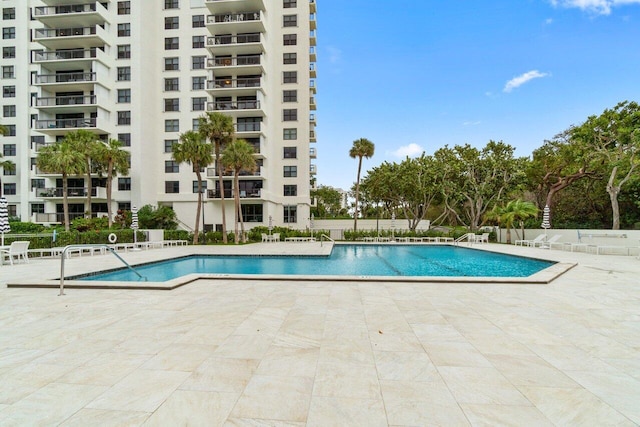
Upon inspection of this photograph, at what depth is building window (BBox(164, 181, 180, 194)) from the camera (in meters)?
29.0

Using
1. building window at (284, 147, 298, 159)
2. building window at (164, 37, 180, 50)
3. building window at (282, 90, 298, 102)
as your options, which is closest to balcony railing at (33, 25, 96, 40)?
building window at (164, 37, 180, 50)

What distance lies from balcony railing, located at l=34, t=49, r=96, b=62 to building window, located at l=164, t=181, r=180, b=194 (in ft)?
43.2

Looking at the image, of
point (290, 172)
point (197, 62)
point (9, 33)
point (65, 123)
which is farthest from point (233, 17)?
point (9, 33)

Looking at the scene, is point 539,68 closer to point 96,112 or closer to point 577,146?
point 577,146

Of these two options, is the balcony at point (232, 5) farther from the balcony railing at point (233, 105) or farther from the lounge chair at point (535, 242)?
the lounge chair at point (535, 242)

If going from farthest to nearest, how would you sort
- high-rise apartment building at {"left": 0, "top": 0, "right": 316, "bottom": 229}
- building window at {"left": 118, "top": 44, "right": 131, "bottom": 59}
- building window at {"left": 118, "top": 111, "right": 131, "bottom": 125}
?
building window at {"left": 118, "top": 44, "right": 131, "bottom": 59}
building window at {"left": 118, "top": 111, "right": 131, "bottom": 125}
high-rise apartment building at {"left": 0, "top": 0, "right": 316, "bottom": 229}

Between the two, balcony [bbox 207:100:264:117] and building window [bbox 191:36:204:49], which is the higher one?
building window [bbox 191:36:204:49]

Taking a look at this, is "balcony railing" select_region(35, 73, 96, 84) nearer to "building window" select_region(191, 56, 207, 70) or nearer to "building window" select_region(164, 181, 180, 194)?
"building window" select_region(191, 56, 207, 70)

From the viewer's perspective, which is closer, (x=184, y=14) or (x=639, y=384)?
(x=639, y=384)

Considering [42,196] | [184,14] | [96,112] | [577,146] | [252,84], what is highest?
[184,14]

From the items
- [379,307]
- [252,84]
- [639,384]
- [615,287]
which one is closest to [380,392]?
[639,384]

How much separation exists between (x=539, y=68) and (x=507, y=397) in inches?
1095

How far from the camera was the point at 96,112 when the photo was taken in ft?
91.7

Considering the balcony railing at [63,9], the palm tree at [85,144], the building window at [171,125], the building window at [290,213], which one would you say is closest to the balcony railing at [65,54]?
the balcony railing at [63,9]
